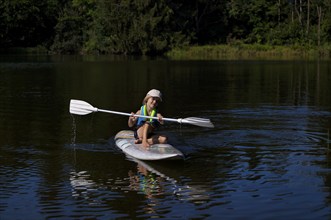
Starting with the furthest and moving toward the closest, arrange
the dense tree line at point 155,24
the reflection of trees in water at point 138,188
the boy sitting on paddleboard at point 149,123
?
the dense tree line at point 155,24 → the boy sitting on paddleboard at point 149,123 → the reflection of trees in water at point 138,188

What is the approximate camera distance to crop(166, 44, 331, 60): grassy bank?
221ft

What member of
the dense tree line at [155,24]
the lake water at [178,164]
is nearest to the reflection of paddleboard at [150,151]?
the lake water at [178,164]

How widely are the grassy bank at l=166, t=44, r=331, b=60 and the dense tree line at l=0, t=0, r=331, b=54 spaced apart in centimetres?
314

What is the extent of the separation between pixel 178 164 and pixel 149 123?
142cm

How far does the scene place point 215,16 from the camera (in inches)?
3319

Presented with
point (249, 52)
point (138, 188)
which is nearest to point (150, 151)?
point (138, 188)

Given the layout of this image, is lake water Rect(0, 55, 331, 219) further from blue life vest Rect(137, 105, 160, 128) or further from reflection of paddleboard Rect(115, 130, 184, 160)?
blue life vest Rect(137, 105, 160, 128)

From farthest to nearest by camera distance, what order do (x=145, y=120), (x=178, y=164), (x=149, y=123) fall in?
(x=145, y=120) < (x=149, y=123) < (x=178, y=164)

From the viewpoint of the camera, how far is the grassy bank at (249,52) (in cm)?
6750

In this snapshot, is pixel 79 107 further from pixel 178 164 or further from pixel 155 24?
pixel 155 24

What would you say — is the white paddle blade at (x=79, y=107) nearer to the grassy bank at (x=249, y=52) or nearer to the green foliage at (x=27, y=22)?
the grassy bank at (x=249, y=52)

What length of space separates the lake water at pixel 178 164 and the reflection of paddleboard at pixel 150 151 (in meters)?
0.17

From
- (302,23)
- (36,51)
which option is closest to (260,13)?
(302,23)

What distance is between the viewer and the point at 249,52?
229 feet
